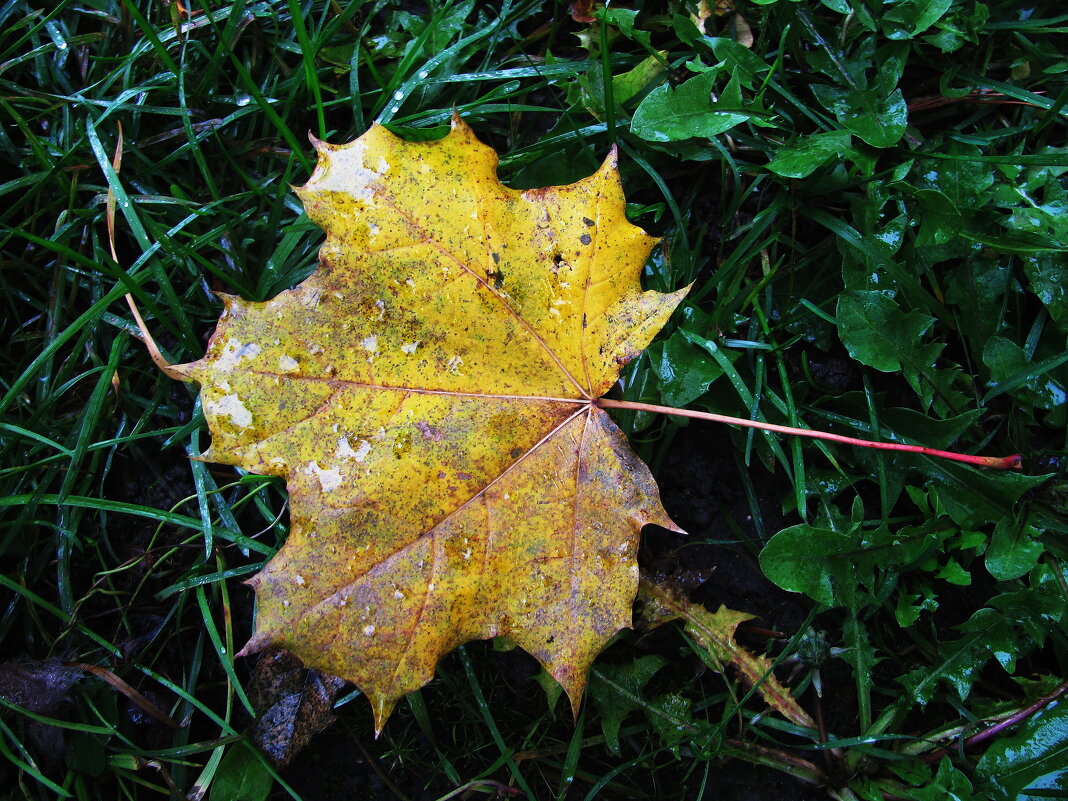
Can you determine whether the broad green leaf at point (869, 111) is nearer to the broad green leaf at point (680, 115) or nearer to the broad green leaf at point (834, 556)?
the broad green leaf at point (680, 115)

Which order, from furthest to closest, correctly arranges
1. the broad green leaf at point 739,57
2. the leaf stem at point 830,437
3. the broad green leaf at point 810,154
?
the broad green leaf at point 739,57, the broad green leaf at point 810,154, the leaf stem at point 830,437

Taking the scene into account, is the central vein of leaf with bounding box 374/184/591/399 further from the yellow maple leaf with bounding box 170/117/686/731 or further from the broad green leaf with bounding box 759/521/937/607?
the broad green leaf with bounding box 759/521/937/607

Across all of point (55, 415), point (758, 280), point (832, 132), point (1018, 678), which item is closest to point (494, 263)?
point (758, 280)

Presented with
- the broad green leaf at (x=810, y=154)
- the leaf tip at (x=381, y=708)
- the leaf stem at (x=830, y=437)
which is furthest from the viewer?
the broad green leaf at (x=810, y=154)

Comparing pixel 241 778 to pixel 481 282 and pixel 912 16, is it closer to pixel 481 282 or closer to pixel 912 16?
pixel 481 282

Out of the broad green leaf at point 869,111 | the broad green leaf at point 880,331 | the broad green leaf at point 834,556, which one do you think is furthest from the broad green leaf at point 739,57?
the broad green leaf at point 834,556

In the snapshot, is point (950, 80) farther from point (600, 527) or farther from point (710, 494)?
point (600, 527)
